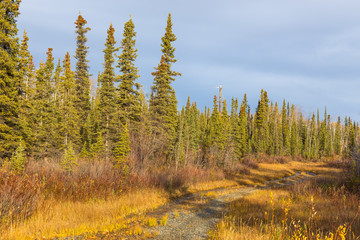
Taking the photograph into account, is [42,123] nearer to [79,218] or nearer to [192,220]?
[79,218]

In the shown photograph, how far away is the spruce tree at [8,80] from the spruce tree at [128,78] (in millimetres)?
9539

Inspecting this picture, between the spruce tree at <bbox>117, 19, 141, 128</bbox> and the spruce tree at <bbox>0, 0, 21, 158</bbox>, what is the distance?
9539 millimetres

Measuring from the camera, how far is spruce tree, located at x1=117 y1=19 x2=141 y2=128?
24578 millimetres

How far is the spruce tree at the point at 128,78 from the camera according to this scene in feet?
80.6

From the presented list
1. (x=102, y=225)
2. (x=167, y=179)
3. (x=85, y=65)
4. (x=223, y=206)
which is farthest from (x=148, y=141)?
(x=85, y=65)

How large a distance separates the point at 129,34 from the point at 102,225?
22.4 meters

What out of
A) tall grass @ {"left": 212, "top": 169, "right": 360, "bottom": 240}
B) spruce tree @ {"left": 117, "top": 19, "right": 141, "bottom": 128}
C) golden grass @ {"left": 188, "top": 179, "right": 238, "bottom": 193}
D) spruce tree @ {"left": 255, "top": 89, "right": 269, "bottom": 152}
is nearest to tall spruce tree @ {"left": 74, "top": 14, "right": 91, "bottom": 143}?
spruce tree @ {"left": 117, "top": 19, "right": 141, "bottom": 128}

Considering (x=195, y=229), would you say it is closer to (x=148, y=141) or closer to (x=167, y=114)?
(x=148, y=141)

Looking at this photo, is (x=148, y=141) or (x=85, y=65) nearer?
(x=148, y=141)

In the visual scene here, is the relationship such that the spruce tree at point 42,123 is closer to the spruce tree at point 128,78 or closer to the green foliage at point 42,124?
the green foliage at point 42,124

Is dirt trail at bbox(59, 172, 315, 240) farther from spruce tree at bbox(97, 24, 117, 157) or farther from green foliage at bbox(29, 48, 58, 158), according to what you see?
green foliage at bbox(29, 48, 58, 158)

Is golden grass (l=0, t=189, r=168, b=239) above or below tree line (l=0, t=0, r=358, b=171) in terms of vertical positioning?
below

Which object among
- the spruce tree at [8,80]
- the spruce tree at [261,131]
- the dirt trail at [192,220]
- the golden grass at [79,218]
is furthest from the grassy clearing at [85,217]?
the spruce tree at [261,131]

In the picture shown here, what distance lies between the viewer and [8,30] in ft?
57.6
